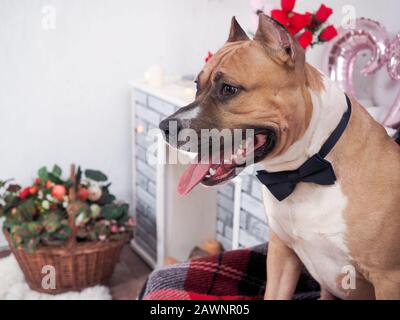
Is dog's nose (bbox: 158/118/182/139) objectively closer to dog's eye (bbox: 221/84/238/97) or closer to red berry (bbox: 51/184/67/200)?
dog's eye (bbox: 221/84/238/97)

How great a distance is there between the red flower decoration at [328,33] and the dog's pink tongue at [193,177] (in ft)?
2.05

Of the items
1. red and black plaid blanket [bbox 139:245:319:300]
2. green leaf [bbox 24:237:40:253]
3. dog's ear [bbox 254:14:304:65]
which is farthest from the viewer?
green leaf [bbox 24:237:40:253]

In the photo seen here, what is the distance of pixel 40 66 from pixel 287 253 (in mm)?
1375

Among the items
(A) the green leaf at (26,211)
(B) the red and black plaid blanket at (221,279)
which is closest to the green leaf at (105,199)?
(A) the green leaf at (26,211)

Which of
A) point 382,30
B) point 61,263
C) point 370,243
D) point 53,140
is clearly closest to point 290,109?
point 370,243

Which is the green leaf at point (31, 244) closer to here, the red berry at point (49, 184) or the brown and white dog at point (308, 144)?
the red berry at point (49, 184)

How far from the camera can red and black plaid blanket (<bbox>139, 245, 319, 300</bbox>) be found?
3.92ft

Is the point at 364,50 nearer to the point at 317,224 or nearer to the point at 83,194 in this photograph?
the point at 317,224

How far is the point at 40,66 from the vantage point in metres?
1.99

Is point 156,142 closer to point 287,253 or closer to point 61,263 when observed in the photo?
point 61,263

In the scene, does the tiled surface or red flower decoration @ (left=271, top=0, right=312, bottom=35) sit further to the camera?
the tiled surface

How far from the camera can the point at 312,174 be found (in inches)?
35.8

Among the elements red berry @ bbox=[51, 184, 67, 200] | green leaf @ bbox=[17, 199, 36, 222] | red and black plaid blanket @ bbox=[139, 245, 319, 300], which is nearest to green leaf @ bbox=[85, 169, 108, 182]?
red berry @ bbox=[51, 184, 67, 200]

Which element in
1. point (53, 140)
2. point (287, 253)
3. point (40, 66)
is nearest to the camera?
point (287, 253)
